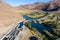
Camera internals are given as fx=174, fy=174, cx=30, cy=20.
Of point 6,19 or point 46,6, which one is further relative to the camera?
point 46,6

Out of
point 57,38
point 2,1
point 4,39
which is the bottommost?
point 57,38

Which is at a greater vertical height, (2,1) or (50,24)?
(2,1)

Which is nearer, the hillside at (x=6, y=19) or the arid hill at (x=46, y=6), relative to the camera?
the hillside at (x=6, y=19)

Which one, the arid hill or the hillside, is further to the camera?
the arid hill

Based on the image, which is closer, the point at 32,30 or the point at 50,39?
the point at 50,39

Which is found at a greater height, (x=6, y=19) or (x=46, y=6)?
(x=6, y=19)

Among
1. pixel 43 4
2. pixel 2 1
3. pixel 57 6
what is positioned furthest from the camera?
pixel 43 4

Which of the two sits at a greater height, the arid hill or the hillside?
the hillside

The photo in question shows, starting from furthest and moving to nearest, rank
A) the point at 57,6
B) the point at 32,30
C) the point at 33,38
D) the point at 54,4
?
the point at 54,4, the point at 57,6, the point at 32,30, the point at 33,38

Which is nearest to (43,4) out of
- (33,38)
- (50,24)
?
(50,24)

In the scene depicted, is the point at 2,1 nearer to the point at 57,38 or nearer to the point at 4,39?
the point at 57,38

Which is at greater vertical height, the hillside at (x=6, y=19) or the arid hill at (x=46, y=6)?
the hillside at (x=6, y=19)
